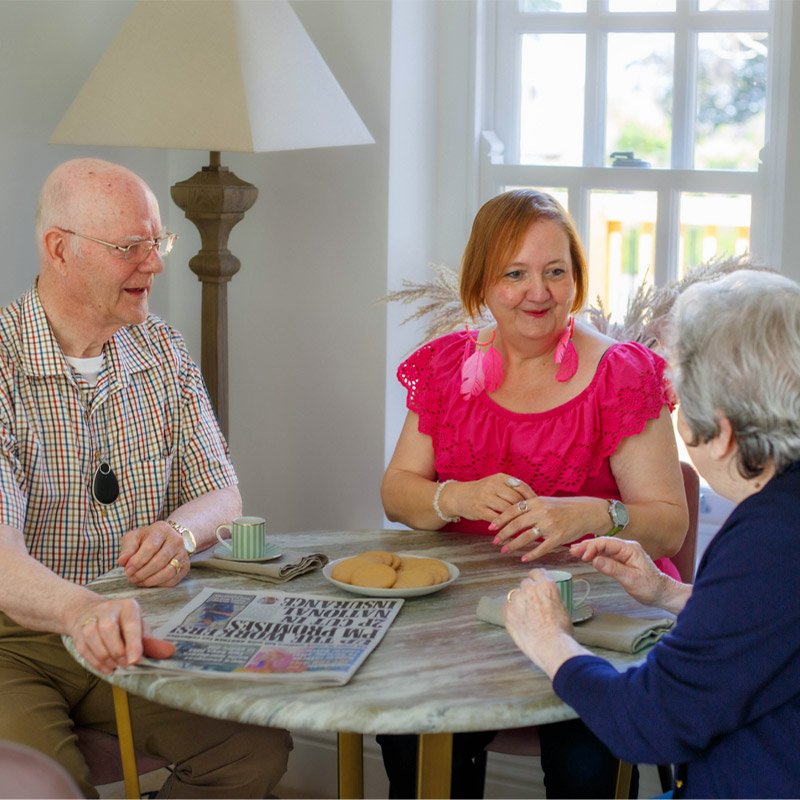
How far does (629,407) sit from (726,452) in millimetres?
793

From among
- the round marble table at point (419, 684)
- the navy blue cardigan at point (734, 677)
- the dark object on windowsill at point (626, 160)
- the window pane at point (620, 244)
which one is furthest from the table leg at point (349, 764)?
the dark object on windowsill at point (626, 160)

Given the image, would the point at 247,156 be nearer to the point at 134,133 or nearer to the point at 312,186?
the point at 312,186

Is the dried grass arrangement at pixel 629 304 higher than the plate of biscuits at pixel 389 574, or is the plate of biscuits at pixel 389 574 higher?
the dried grass arrangement at pixel 629 304

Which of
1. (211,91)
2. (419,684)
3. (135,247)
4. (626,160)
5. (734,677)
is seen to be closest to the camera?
(734,677)

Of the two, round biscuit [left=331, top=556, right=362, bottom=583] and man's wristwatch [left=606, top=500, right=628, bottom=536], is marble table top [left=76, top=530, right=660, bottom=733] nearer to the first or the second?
round biscuit [left=331, top=556, right=362, bottom=583]

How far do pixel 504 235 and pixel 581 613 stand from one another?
32.8 inches

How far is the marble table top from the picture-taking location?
58.2 inches

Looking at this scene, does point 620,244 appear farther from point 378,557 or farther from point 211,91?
point 378,557

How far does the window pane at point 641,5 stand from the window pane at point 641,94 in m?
0.06

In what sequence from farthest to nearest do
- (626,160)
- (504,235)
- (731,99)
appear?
(626,160) < (731,99) < (504,235)

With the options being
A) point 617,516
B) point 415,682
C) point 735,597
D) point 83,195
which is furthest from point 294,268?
point 735,597

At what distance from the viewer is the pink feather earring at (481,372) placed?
2355 millimetres

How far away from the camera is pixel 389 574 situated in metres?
1.88

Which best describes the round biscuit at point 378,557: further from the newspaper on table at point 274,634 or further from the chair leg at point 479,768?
the chair leg at point 479,768
